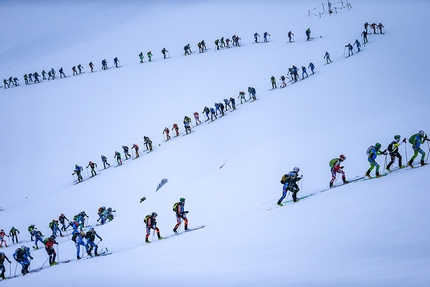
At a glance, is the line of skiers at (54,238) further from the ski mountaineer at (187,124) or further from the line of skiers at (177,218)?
the ski mountaineer at (187,124)

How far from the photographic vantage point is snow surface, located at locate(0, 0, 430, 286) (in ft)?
23.4

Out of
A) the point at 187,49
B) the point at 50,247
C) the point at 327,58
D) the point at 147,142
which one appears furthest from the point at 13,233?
the point at 187,49

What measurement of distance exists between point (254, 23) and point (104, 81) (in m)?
28.7

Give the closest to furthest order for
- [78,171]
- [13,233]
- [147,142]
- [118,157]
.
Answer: [13,233] → [78,171] → [118,157] → [147,142]

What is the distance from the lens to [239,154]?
20.3 metres

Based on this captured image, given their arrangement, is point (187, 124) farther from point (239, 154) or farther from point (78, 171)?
point (78, 171)

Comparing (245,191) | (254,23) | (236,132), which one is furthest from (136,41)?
(245,191)

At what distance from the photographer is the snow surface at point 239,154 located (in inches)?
281

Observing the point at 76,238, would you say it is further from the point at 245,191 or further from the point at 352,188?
the point at 352,188

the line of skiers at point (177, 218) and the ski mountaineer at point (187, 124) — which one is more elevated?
the ski mountaineer at point (187, 124)

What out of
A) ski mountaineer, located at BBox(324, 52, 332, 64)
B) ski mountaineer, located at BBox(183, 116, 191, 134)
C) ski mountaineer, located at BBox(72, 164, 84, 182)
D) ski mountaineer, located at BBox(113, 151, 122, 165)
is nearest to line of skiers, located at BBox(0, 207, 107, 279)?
ski mountaineer, located at BBox(72, 164, 84, 182)

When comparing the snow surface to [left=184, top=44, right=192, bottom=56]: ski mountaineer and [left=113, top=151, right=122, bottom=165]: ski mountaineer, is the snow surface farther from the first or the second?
[left=184, top=44, right=192, bottom=56]: ski mountaineer

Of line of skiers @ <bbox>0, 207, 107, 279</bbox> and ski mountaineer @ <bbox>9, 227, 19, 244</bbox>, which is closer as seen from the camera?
line of skiers @ <bbox>0, 207, 107, 279</bbox>

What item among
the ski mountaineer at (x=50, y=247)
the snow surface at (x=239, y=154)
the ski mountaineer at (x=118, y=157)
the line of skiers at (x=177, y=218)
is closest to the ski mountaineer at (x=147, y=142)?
the snow surface at (x=239, y=154)
